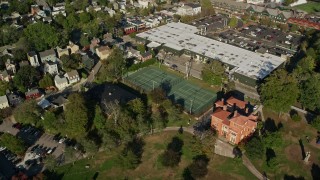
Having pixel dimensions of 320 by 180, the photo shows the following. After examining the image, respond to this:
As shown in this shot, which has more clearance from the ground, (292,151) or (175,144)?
(175,144)

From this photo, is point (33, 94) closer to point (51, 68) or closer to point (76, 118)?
point (51, 68)

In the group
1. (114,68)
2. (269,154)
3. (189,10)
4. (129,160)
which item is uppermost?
(189,10)

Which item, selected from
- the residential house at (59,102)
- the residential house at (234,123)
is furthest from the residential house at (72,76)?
the residential house at (234,123)

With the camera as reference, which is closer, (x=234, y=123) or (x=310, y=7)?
(x=234, y=123)

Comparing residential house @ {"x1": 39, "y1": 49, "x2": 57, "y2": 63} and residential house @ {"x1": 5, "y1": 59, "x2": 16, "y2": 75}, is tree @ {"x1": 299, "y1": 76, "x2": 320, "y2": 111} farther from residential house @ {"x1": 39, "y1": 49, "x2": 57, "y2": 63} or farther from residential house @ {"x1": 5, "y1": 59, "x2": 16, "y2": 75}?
residential house @ {"x1": 5, "y1": 59, "x2": 16, "y2": 75}

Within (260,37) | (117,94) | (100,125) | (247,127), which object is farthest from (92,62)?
(260,37)

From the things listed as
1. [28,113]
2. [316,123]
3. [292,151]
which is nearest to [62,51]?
[28,113]

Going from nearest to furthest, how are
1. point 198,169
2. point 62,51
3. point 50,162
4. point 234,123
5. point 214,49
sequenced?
point 198,169
point 50,162
point 234,123
point 62,51
point 214,49

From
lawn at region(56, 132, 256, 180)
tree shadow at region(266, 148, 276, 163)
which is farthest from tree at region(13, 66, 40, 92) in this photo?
tree shadow at region(266, 148, 276, 163)
